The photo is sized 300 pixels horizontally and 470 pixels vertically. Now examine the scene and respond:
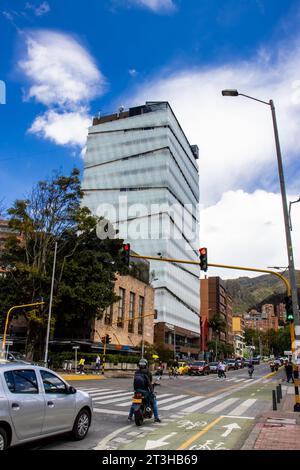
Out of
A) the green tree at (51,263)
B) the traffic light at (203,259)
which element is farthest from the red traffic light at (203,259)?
the green tree at (51,263)

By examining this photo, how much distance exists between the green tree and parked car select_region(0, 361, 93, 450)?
28.6 metres

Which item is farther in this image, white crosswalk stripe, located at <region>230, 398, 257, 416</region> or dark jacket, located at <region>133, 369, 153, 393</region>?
white crosswalk stripe, located at <region>230, 398, 257, 416</region>

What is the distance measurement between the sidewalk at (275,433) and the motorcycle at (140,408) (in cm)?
280

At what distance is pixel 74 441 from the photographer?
848 centimetres

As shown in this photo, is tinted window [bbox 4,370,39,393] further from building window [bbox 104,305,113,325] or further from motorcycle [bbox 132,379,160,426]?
building window [bbox 104,305,113,325]

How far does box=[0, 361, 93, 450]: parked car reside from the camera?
6.79 m

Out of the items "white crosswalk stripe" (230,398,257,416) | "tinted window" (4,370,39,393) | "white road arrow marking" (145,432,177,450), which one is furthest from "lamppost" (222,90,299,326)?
"tinted window" (4,370,39,393)

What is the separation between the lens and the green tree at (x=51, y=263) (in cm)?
3803

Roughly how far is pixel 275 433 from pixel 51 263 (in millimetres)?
33739

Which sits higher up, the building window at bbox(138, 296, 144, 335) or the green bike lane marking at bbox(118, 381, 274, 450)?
the building window at bbox(138, 296, 144, 335)

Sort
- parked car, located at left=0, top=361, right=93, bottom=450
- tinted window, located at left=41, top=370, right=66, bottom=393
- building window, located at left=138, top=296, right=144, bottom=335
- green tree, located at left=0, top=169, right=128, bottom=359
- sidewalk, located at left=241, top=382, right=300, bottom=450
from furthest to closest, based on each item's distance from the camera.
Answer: building window, located at left=138, top=296, right=144, bottom=335 → green tree, located at left=0, top=169, right=128, bottom=359 → tinted window, located at left=41, top=370, right=66, bottom=393 → sidewalk, located at left=241, top=382, right=300, bottom=450 → parked car, located at left=0, top=361, right=93, bottom=450

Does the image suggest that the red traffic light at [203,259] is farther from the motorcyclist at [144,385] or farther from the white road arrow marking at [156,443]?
the white road arrow marking at [156,443]

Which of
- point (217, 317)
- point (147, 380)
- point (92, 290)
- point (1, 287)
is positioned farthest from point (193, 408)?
point (217, 317)
